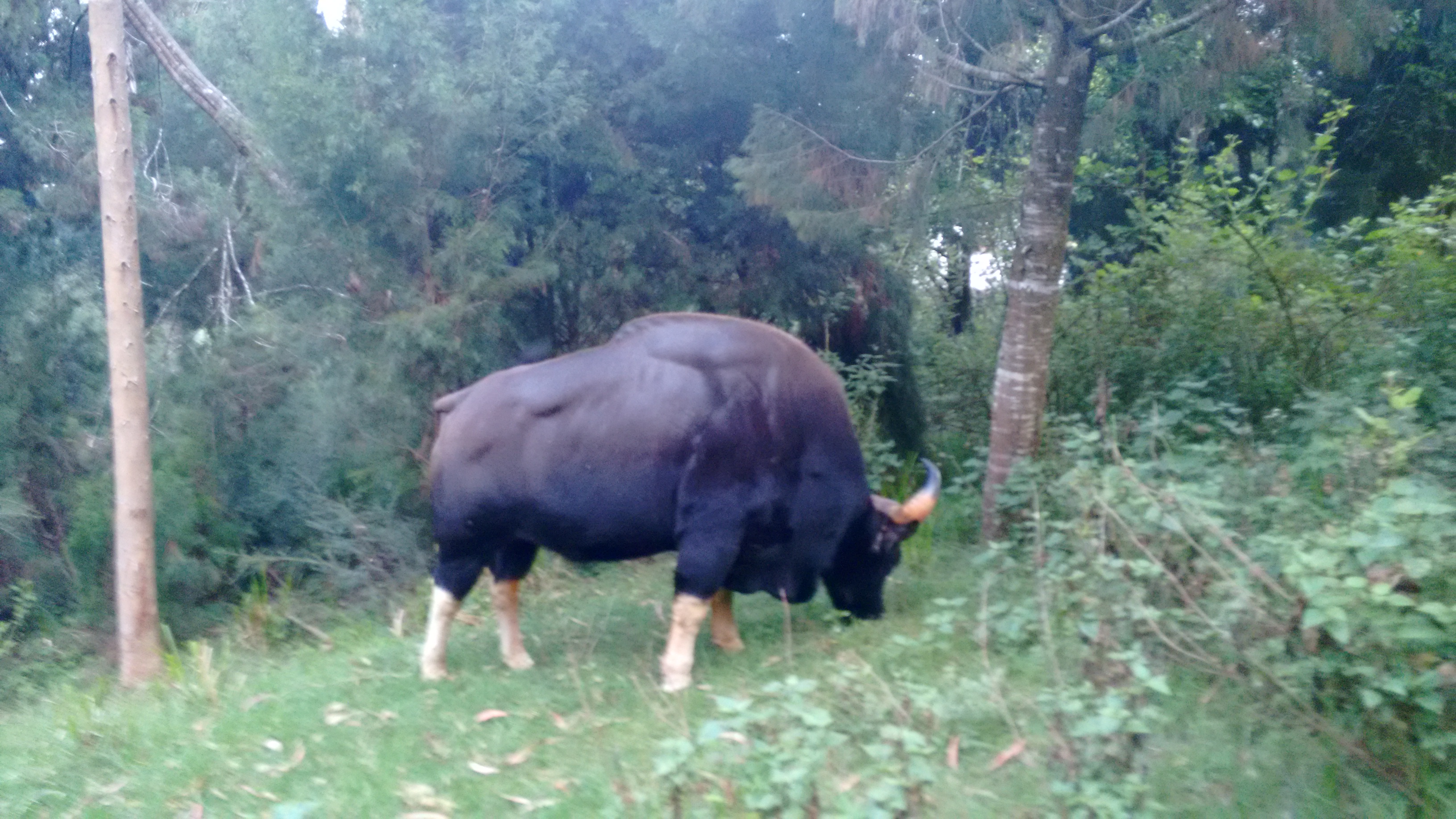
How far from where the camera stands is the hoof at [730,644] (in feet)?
25.7

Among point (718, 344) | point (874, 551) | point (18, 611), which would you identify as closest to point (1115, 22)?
point (718, 344)

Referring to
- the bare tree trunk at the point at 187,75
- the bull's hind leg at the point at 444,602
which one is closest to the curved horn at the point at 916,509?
the bull's hind leg at the point at 444,602

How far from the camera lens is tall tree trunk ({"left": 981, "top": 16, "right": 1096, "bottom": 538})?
27.5ft

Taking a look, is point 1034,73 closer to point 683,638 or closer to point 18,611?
point 683,638

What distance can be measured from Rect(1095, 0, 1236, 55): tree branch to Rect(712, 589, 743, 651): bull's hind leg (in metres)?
4.64

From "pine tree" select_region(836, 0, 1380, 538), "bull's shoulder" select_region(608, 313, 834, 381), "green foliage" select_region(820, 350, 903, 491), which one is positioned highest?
"pine tree" select_region(836, 0, 1380, 538)

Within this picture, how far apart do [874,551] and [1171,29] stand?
405 centimetres

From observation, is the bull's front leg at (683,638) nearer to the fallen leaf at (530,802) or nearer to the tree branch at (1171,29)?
the fallen leaf at (530,802)

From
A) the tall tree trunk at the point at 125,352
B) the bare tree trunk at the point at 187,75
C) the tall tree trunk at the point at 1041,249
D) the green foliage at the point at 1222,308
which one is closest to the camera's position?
the tall tree trunk at the point at 1041,249

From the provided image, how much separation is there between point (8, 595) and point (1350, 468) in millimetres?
14633

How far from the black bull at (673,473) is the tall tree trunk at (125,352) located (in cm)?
428

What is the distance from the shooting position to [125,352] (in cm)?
1034

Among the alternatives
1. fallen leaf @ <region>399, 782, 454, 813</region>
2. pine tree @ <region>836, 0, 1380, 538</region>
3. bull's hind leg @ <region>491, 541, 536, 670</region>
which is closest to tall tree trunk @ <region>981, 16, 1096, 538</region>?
pine tree @ <region>836, 0, 1380, 538</region>

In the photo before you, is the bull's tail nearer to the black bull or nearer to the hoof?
the black bull
